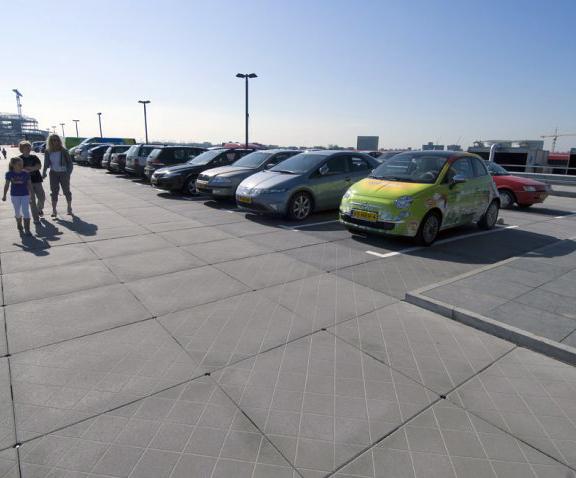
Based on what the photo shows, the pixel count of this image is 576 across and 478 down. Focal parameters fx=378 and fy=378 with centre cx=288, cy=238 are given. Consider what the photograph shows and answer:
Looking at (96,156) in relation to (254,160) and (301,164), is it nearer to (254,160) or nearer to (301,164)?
(254,160)

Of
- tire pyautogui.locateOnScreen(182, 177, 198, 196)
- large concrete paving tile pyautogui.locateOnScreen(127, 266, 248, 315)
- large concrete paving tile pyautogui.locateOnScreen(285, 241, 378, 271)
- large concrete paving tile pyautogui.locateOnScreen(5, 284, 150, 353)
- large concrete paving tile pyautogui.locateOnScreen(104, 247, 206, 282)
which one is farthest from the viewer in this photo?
tire pyautogui.locateOnScreen(182, 177, 198, 196)

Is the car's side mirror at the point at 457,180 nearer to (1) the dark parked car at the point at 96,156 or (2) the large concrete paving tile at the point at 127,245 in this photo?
(2) the large concrete paving tile at the point at 127,245

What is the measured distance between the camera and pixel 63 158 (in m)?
9.03

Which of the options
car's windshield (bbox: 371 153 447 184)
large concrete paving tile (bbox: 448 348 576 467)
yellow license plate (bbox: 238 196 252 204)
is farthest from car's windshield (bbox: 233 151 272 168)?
large concrete paving tile (bbox: 448 348 576 467)

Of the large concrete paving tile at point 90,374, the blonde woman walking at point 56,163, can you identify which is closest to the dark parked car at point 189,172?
the blonde woman walking at point 56,163

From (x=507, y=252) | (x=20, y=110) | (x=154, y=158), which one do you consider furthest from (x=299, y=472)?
(x=20, y=110)

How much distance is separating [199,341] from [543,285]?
14.7 ft

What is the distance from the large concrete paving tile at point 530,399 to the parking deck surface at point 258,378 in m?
0.01

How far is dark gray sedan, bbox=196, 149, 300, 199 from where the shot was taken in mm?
10984

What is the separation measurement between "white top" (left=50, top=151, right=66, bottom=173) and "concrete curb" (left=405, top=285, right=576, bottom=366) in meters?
8.45

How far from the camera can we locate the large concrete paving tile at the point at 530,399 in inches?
97.8

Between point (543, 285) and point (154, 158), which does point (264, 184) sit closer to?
point (543, 285)

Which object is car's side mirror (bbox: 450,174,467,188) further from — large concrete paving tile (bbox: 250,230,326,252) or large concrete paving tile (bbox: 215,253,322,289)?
large concrete paving tile (bbox: 215,253,322,289)

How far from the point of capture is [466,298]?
448cm
